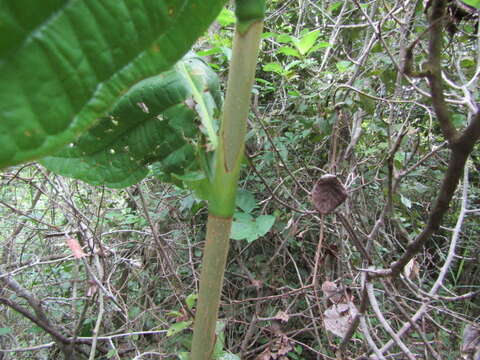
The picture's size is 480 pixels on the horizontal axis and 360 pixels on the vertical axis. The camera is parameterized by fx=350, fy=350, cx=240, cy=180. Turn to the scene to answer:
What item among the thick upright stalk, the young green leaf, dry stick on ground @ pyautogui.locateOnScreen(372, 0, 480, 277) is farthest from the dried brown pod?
the young green leaf

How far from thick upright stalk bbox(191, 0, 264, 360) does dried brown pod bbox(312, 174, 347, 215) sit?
0.32 metres

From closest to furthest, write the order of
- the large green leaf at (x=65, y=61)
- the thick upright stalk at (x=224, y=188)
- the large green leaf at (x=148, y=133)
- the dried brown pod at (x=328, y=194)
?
the large green leaf at (x=65, y=61), the thick upright stalk at (x=224, y=188), the large green leaf at (x=148, y=133), the dried brown pod at (x=328, y=194)

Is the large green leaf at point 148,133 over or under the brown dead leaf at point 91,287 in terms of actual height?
over

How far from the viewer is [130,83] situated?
0.22 metres

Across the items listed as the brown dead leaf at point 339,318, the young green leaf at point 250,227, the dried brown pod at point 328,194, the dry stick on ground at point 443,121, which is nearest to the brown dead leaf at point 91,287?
the young green leaf at point 250,227

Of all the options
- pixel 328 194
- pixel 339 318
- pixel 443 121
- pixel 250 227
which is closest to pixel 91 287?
pixel 250 227

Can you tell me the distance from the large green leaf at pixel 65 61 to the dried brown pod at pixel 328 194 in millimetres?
583

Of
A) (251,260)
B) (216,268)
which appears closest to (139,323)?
(251,260)

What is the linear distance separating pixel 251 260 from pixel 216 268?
4.48ft

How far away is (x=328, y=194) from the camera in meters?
0.76

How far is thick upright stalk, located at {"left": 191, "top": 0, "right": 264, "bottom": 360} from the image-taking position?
1.46 feet

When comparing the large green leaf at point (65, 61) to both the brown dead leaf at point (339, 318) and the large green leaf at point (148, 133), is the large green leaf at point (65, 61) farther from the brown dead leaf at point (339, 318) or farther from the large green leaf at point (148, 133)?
the brown dead leaf at point (339, 318)

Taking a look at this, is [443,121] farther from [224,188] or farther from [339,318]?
[339,318]

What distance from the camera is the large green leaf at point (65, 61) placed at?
18cm
